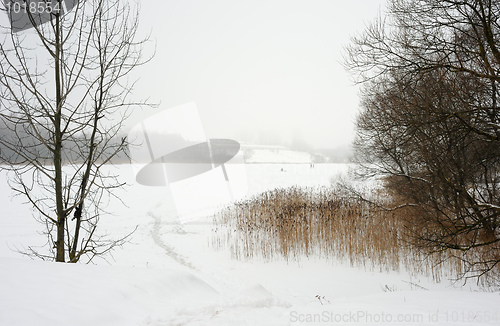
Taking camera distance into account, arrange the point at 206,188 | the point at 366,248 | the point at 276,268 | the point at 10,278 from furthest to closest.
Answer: the point at 206,188
the point at 366,248
the point at 276,268
the point at 10,278

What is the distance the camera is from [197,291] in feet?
12.2

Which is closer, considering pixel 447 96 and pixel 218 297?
pixel 218 297

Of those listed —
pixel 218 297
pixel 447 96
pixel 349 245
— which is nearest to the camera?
pixel 218 297

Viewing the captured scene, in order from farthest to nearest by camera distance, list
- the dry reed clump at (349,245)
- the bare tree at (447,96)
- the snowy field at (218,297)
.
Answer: the dry reed clump at (349,245) → the bare tree at (447,96) → the snowy field at (218,297)

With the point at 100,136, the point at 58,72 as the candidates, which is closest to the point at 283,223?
the point at 100,136

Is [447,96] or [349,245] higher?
[447,96]

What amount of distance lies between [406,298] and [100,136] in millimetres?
4936

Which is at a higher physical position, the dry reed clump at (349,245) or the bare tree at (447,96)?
the bare tree at (447,96)

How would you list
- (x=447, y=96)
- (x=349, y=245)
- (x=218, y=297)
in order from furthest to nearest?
(x=349, y=245) → (x=447, y=96) → (x=218, y=297)

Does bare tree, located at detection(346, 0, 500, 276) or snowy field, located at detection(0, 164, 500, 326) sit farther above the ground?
bare tree, located at detection(346, 0, 500, 276)

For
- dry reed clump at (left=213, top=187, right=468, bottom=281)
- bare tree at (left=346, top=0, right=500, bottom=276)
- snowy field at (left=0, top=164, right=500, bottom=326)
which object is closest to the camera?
snowy field at (left=0, top=164, right=500, bottom=326)

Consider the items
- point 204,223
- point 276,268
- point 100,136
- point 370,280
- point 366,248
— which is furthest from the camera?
point 204,223

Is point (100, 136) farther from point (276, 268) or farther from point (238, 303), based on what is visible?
point (276, 268)

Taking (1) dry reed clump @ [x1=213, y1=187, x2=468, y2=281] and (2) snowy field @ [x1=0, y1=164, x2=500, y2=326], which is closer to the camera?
(2) snowy field @ [x1=0, y1=164, x2=500, y2=326]
